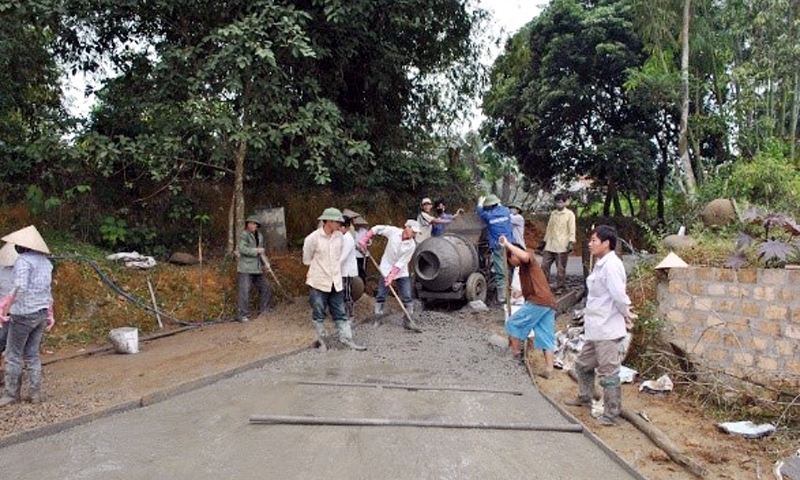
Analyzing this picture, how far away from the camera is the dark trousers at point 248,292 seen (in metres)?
9.55

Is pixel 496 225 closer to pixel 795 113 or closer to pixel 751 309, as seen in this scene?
pixel 751 309

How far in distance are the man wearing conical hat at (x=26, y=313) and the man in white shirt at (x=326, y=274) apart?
9.77 ft

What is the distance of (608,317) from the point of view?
5352 mm

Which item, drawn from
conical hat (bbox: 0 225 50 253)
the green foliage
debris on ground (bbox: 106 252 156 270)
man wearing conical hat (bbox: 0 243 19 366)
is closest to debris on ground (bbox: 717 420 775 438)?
conical hat (bbox: 0 225 50 253)

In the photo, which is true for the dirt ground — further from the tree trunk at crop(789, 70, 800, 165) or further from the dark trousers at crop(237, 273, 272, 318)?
the tree trunk at crop(789, 70, 800, 165)

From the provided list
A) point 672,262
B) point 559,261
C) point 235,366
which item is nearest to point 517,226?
point 559,261

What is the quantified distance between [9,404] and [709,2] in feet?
50.5

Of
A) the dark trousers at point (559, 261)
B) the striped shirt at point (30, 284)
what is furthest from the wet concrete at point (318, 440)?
the dark trousers at point (559, 261)

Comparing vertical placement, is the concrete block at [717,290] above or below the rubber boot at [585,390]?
above

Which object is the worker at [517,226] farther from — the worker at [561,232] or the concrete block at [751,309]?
the concrete block at [751,309]

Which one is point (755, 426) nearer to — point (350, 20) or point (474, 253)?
point (474, 253)

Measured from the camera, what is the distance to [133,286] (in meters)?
9.38

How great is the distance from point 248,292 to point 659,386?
6103 mm

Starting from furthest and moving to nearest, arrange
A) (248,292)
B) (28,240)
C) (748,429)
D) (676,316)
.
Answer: (248,292)
(676,316)
(28,240)
(748,429)
